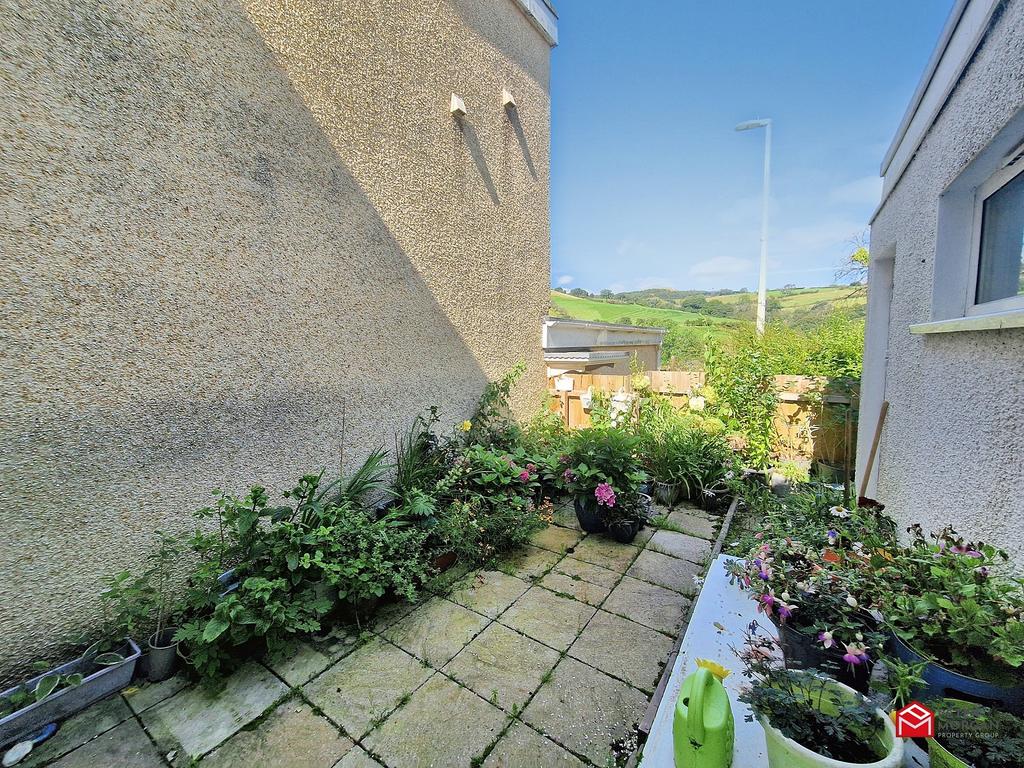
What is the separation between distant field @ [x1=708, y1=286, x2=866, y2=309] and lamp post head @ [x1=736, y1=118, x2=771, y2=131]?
460 centimetres

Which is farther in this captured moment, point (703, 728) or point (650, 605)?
point (650, 605)

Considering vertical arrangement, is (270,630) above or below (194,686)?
above

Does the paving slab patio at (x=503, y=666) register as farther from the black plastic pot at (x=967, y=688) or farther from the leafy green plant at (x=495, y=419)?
the leafy green plant at (x=495, y=419)

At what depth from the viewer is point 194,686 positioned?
2354mm

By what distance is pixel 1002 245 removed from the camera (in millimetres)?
2090

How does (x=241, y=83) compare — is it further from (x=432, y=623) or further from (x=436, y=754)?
(x=436, y=754)

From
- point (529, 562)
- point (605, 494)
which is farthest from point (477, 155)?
point (529, 562)

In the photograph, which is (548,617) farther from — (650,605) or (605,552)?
(605,552)

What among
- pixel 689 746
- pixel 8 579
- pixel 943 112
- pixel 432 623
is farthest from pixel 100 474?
pixel 943 112

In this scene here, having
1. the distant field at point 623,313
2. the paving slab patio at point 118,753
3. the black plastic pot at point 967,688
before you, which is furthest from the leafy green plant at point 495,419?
the distant field at point 623,313

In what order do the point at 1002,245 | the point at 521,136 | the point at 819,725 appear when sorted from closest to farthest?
the point at 819,725 < the point at 1002,245 < the point at 521,136

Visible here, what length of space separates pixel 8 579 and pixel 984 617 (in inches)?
167
